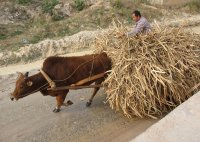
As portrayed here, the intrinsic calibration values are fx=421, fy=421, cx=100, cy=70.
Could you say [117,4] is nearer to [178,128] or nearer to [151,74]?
[151,74]

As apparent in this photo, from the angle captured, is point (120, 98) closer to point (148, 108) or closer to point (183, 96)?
point (148, 108)

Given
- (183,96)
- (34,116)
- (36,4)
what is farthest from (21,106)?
(36,4)

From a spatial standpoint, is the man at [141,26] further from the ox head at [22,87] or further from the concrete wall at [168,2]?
the concrete wall at [168,2]

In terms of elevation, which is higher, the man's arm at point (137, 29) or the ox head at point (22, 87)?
the man's arm at point (137, 29)

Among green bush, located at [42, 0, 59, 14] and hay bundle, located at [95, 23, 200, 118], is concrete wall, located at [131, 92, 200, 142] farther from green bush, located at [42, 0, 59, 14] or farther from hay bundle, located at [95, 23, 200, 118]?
green bush, located at [42, 0, 59, 14]

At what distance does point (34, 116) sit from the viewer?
7.83 m

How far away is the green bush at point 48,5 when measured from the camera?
15607mm

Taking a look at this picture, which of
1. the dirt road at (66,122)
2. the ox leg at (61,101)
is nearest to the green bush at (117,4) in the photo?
the dirt road at (66,122)

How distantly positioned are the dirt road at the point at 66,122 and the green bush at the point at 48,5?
743 centimetres

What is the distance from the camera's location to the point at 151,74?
6.90 meters

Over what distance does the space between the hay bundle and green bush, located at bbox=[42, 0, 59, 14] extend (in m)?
8.69

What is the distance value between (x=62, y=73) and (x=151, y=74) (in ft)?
5.02

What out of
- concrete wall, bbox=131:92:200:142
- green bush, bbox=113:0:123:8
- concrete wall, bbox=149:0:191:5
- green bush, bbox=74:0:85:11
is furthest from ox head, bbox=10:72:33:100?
concrete wall, bbox=149:0:191:5

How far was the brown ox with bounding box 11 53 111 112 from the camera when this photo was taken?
6.89m
